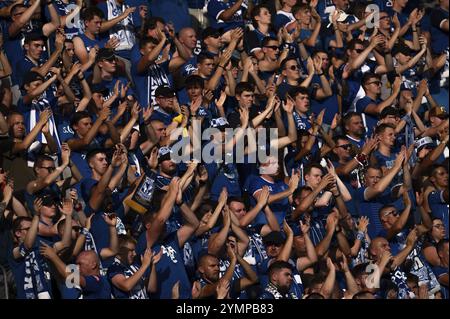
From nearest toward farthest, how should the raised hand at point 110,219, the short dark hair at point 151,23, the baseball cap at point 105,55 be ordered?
the raised hand at point 110,219 < the baseball cap at point 105,55 < the short dark hair at point 151,23

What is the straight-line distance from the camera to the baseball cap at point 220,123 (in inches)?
618

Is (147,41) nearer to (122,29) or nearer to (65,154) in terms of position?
(122,29)

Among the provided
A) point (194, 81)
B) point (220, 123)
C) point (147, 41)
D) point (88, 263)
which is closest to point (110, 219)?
point (88, 263)

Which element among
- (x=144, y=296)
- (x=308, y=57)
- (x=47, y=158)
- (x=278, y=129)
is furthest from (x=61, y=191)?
(x=308, y=57)

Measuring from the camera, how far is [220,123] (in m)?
15.7

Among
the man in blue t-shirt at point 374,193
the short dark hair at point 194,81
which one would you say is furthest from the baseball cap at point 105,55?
the man in blue t-shirt at point 374,193

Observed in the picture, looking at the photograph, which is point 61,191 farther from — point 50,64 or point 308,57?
point 308,57

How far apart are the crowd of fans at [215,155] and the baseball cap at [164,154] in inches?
0.6

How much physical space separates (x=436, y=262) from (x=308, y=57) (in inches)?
Answer: 95.3

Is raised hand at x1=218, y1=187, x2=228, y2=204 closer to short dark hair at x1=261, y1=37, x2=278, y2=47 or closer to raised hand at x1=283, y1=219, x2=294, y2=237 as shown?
raised hand at x1=283, y1=219, x2=294, y2=237

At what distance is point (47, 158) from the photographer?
14633 millimetres

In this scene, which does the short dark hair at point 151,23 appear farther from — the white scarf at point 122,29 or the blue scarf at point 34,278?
the blue scarf at point 34,278

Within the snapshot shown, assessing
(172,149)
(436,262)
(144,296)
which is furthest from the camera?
(436,262)

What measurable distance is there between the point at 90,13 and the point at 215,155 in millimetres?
1812
